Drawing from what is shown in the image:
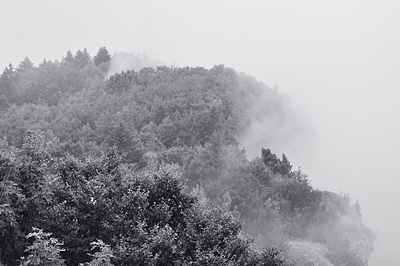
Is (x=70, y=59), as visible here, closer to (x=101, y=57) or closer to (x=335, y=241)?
(x=101, y=57)

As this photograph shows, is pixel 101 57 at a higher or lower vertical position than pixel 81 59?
higher

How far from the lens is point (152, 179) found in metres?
25.1

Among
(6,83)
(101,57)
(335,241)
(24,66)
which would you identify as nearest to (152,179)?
(335,241)

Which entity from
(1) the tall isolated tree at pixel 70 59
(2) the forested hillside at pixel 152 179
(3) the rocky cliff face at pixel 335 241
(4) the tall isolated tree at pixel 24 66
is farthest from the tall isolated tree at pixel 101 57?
(3) the rocky cliff face at pixel 335 241

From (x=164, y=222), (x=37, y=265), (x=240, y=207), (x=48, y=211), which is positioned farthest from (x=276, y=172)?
(x=37, y=265)

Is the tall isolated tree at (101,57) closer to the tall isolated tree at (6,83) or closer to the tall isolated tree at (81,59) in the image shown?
the tall isolated tree at (81,59)

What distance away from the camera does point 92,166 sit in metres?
24.7

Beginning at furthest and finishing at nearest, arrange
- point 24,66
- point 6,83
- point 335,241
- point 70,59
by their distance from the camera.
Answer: point 70,59 → point 24,66 → point 6,83 → point 335,241

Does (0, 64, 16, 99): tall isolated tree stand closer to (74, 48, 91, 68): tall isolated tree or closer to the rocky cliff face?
(74, 48, 91, 68): tall isolated tree

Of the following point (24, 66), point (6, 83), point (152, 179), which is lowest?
point (152, 179)

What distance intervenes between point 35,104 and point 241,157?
3386 centimetres

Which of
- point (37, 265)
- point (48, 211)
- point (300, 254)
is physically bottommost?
point (37, 265)

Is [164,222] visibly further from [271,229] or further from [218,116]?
[218,116]

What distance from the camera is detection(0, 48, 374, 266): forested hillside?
20.2m
